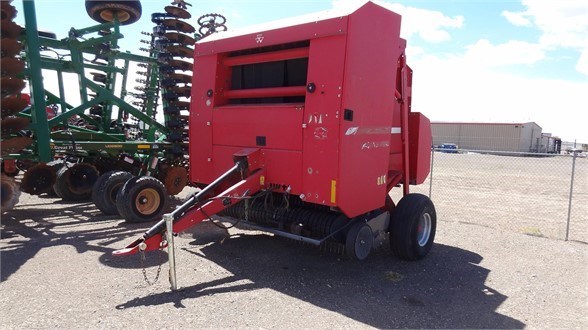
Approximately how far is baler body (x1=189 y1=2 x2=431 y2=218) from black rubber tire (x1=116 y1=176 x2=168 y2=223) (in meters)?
1.38

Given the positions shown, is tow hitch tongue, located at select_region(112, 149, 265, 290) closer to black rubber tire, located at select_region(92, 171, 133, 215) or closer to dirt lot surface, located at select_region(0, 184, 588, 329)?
dirt lot surface, located at select_region(0, 184, 588, 329)

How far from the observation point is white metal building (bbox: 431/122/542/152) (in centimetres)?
4241

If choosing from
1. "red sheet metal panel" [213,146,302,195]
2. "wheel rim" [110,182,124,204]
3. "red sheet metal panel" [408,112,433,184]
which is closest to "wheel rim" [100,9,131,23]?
"wheel rim" [110,182,124,204]

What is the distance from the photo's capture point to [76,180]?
848cm

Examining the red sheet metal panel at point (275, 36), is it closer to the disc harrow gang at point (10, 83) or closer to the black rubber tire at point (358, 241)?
the black rubber tire at point (358, 241)

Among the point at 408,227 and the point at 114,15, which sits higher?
the point at 114,15

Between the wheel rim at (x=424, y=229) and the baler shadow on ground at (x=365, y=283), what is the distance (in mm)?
243

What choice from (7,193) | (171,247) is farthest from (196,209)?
(7,193)

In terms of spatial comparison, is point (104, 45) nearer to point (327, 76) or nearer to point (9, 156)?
point (9, 156)

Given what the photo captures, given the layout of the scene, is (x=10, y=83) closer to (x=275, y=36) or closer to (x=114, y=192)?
(x=114, y=192)

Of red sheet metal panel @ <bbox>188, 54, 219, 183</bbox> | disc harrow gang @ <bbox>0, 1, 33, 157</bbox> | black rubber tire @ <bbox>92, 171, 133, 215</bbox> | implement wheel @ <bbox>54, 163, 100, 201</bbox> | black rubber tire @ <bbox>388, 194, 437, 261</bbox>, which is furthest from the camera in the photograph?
implement wheel @ <bbox>54, 163, 100, 201</bbox>

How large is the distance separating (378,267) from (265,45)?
114 inches

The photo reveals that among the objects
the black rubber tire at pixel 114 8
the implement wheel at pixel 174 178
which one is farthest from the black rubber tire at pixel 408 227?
the black rubber tire at pixel 114 8

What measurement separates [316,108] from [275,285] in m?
1.84
